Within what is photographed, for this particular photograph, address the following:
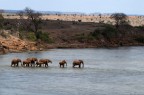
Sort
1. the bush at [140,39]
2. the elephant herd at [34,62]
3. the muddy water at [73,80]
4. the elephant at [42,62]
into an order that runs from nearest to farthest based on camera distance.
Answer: the muddy water at [73,80]
the elephant at [42,62]
the elephant herd at [34,62]
the bush at [140,39]

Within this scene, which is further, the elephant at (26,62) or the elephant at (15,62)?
the elephant at (26,62)

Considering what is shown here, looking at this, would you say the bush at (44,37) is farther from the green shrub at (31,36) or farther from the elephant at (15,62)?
the elephant at (15,62)

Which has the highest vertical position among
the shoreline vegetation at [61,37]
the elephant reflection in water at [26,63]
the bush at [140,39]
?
the elephant reflection in water at [26,63]

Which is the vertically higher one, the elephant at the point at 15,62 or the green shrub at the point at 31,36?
the elephant at the point at 15,62

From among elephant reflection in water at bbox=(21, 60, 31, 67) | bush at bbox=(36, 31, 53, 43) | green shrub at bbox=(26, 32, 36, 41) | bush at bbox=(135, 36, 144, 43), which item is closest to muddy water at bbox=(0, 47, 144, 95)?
elephant reflection in water at bbox=(21, 60, 31, 67)

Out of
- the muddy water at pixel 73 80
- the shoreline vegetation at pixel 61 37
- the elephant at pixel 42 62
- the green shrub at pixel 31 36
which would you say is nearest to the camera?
the muddy water at pixel 73 80

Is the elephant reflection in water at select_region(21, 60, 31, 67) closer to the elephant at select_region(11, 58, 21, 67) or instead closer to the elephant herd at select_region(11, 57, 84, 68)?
the elephant herd at select_region(11, 57, 84, 68)

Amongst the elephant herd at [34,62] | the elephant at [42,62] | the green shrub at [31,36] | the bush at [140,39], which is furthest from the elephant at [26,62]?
the bush at [140,39]

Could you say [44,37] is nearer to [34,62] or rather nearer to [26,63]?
[34,62]

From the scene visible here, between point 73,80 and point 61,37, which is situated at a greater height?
point 73,80

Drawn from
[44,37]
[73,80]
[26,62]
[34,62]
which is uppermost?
[73,80]

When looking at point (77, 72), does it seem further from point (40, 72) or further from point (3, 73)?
point (3, 73)

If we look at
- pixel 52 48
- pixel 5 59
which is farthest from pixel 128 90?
pixel 52 48

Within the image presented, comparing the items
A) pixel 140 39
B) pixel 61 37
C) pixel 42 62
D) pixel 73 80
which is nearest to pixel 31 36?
pixel 61 37
